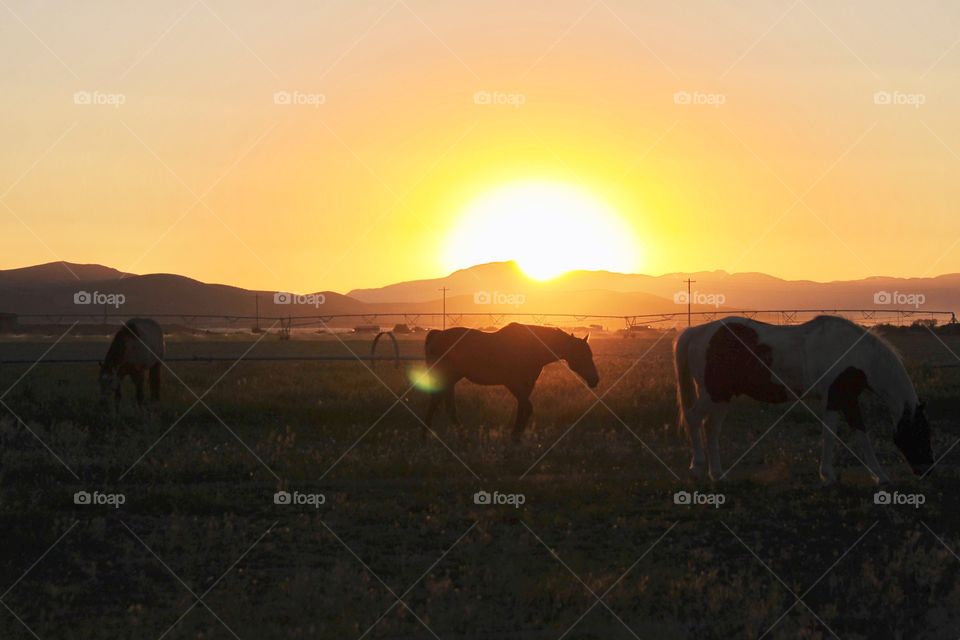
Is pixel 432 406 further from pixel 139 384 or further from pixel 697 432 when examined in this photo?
pixel 139 384

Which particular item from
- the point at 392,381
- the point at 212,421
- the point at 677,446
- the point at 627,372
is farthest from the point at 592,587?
the point at 627,372

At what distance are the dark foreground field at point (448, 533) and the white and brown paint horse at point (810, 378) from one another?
1.62 ft

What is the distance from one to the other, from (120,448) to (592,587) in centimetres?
920

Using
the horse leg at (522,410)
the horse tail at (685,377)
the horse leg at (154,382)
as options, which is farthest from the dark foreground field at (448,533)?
the horse leg at (154,382)

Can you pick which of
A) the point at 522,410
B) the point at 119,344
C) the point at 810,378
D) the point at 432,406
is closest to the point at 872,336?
the point at 810,378

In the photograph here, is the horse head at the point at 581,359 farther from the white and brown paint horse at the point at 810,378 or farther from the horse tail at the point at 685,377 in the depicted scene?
the white and brown paint horse at the point at 810,378

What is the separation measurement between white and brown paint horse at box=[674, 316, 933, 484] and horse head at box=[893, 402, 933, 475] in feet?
0.04

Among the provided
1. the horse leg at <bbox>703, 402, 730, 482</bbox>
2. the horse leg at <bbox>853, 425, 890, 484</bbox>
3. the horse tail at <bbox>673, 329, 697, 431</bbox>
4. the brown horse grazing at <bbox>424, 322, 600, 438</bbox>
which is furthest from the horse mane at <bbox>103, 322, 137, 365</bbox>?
the horse leg at <bbox>853, 425, 890, 484</bbox>

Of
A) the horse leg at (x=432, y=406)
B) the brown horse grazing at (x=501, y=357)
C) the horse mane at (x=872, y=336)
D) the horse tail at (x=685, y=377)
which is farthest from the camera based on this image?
the brown horse grazing at (x=501, y=357)

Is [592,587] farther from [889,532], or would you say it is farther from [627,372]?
[627,372]

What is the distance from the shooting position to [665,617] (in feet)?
25.5

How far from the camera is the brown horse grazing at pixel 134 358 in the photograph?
20250 millimetres

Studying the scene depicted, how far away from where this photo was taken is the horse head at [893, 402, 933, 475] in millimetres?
13109

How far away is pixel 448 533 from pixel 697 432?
491cm
